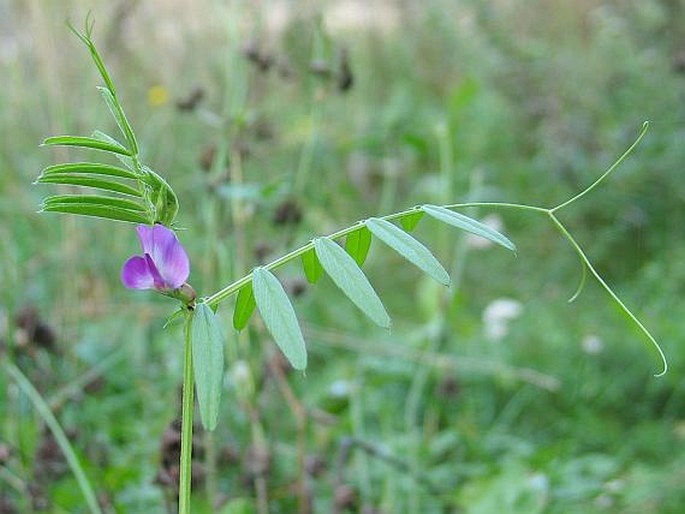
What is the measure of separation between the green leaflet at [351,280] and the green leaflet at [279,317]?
27 mm

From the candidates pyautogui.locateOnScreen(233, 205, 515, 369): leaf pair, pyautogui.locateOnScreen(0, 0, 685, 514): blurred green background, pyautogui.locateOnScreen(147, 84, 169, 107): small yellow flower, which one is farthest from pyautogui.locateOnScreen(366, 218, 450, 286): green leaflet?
pyautogui.locateOnScreen(147, 84, 169, 107): small yellow flower

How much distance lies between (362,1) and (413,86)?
0.36 m

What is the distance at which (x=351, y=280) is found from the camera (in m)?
0.49

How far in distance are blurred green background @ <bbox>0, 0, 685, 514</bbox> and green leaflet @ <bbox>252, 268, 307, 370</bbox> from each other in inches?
17.6

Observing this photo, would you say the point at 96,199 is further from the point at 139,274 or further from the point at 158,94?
the point at 158,94

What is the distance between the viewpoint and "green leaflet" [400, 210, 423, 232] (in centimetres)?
54

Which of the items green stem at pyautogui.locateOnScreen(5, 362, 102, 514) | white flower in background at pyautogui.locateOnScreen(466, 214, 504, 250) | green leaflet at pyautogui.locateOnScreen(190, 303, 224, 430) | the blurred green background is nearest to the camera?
→ green leaflet at pyautogui.locateOnScreen(190, 303, 224, 430)

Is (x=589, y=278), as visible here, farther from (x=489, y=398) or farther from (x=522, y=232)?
(x=489, y=398)

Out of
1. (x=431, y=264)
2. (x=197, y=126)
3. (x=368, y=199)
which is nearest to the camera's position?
(x=431, y=264)

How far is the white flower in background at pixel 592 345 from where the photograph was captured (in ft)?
6.37

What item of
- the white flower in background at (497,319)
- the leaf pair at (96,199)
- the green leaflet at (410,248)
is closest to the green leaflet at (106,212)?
the leaf pair at (96,199)

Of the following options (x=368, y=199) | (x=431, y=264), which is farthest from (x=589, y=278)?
(x=431, y=264)

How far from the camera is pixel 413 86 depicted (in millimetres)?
3785

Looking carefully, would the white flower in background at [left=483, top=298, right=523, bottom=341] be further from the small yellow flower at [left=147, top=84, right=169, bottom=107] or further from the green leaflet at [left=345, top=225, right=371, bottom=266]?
the green leaflet at [left=345, top=225, right=371, bottom=266]
